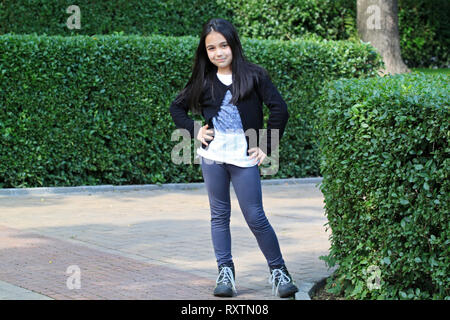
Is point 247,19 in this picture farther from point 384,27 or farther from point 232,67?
point 232,67

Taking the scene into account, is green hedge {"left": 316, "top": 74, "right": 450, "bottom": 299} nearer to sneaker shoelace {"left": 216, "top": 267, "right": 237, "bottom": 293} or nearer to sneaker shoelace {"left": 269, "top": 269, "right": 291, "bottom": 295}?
sneaker shoelace {"left": 269, "top": 269, "right": 291, "bottom": 295}

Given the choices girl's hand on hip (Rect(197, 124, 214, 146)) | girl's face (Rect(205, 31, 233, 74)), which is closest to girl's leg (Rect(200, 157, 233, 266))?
girl's hand on hip (Rect(197, 124, 214, 146))

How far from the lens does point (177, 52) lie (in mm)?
11766

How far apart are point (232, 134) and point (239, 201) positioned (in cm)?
51

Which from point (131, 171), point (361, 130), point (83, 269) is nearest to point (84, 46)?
point (131, 171)

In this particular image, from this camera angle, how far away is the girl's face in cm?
539

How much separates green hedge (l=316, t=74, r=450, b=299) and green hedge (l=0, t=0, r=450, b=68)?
9396mm

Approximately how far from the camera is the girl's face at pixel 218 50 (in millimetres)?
5391

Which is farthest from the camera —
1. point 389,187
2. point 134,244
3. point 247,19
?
point 247,19

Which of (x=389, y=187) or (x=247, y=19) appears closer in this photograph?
(x=389, y=187)

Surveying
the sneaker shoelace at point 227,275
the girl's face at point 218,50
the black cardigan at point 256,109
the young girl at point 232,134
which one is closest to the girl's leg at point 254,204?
the young girl at point 232,134

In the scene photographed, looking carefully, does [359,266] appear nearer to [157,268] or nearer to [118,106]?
[157,268]

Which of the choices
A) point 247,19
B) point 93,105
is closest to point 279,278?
point 93,105

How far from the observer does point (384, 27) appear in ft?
50.3
